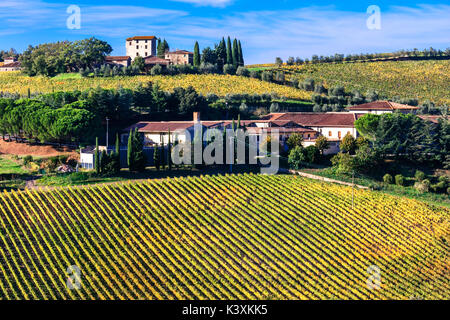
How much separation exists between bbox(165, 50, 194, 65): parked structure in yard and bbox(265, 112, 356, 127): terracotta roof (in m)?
35.3

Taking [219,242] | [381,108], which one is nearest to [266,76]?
[381,108]

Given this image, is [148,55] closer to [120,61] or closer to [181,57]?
[181,57]

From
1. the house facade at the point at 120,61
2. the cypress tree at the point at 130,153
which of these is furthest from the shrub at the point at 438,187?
the house facade at the point at 120,61

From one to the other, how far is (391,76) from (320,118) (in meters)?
46.4

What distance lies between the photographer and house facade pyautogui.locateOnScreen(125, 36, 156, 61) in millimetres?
110312

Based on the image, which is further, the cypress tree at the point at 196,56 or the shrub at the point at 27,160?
the cypress tree at the point at 196,56

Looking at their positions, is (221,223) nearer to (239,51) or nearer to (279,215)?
(279,215)

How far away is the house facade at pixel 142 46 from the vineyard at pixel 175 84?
17.9 meters

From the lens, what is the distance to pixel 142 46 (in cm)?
11081

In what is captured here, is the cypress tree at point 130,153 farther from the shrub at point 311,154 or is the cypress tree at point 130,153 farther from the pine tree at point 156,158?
the shrub at point 311,154

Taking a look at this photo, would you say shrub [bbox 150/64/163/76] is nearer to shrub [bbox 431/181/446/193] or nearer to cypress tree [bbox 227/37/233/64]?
cypress tree [bbox 227/37/233/64]

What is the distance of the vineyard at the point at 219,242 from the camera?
96.8ft

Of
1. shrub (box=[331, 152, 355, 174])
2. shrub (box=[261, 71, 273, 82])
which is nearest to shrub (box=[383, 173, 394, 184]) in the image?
shrub (box=[331, 152, 355, 174])
